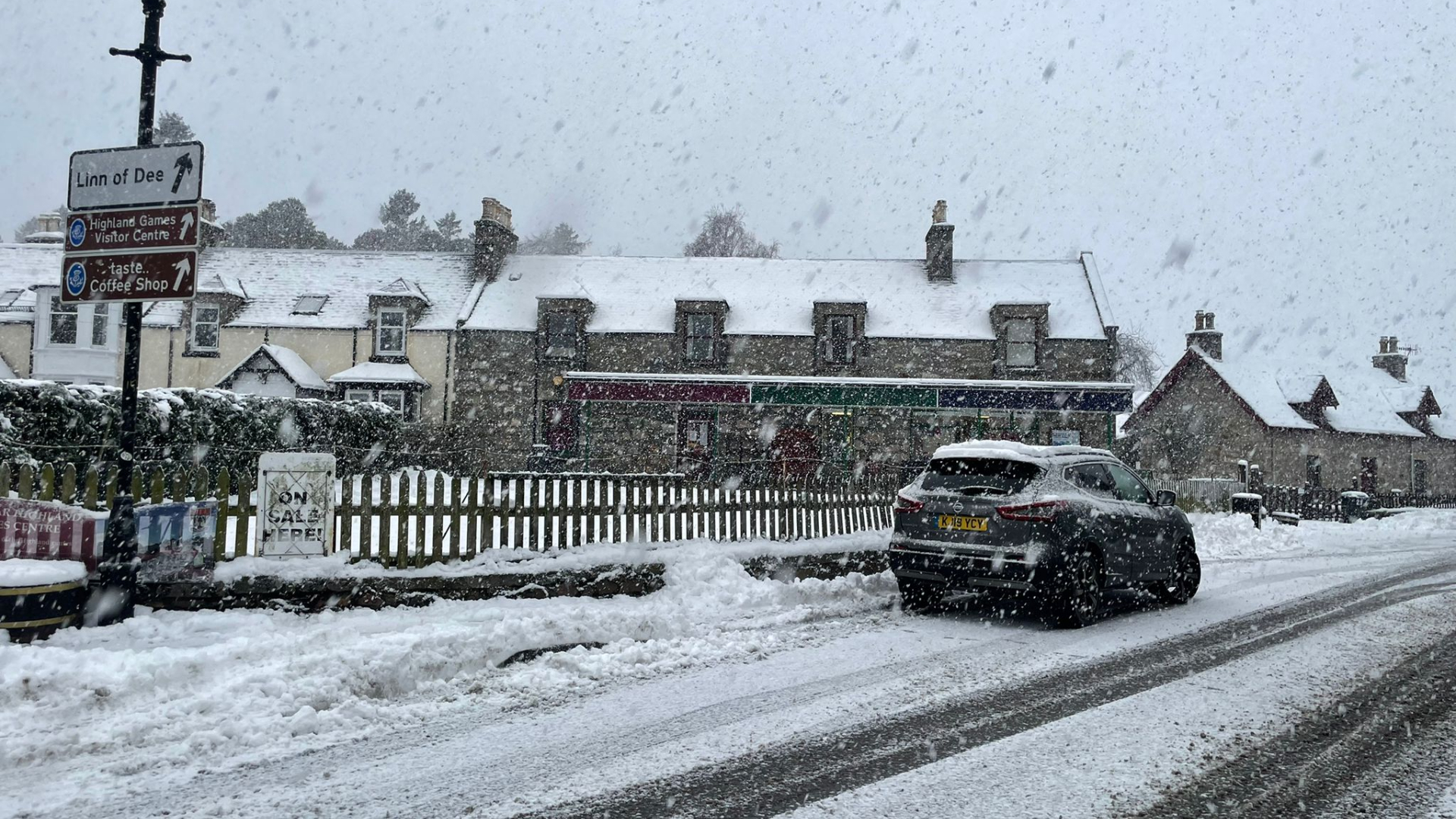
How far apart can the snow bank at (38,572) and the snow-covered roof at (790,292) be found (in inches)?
851

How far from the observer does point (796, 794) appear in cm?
378

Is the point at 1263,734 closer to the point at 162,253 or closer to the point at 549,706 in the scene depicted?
the point at 549,706

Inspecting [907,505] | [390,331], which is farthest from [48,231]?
[907,505]

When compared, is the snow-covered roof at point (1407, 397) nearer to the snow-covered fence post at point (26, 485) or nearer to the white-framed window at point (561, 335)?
the white-framed window at point (561, 335)

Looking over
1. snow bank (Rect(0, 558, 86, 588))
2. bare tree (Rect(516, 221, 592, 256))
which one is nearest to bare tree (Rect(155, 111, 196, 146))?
bare tree (Rect(516, 221, 592, 256))

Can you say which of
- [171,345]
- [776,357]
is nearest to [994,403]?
[776,357]

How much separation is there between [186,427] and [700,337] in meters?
16.0

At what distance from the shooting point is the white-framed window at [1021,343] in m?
27.0

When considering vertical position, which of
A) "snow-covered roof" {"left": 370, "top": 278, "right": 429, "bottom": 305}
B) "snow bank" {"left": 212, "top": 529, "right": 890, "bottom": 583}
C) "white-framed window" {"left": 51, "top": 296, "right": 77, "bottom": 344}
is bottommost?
"snow bank" {"left": 212, "top": 529, "right": 890, "bottom": 583}

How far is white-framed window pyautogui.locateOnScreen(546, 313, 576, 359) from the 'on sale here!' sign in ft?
64.2

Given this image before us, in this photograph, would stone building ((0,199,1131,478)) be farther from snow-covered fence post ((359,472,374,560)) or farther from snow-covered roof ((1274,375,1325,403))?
snow-covered fence post ((359,472,374,560))

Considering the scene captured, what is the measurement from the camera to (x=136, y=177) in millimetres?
6664

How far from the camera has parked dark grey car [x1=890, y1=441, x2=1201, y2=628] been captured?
755cm

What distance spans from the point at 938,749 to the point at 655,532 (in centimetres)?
571
